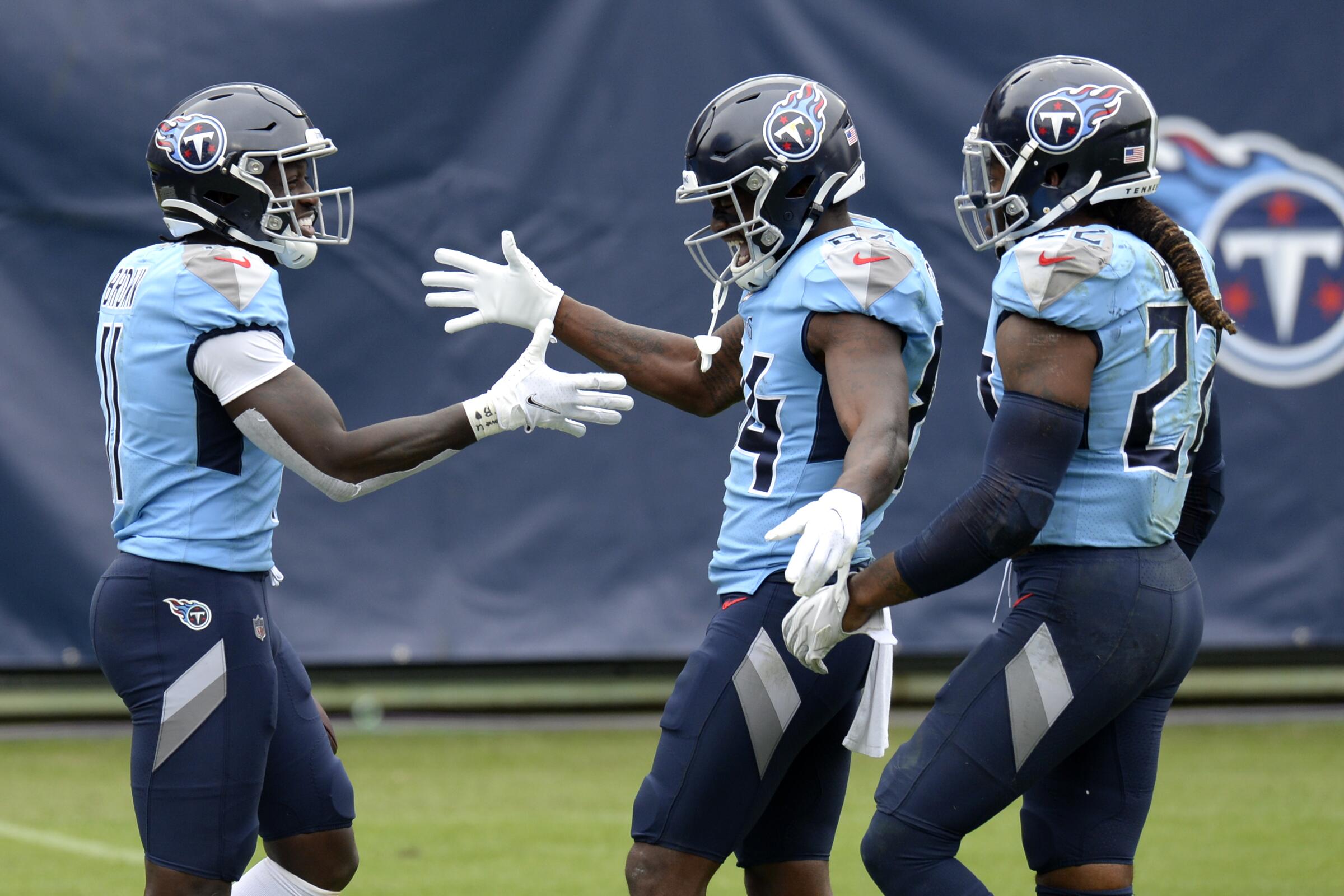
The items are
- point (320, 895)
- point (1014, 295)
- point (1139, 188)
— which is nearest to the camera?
point (1014, 295)

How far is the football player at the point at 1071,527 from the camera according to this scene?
275cm

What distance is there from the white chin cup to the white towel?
1422mm

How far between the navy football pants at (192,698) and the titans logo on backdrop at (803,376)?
921 millimetres

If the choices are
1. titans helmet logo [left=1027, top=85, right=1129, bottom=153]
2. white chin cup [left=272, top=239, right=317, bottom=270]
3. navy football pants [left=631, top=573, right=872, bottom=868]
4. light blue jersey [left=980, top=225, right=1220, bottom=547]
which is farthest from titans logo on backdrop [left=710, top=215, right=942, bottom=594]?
white chin cup [left=272, top=239, right=317, bottom=270]

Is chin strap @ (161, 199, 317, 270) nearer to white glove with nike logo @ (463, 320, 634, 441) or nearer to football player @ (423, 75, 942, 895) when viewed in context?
white glove with nike logo @ (463, 320, 634, 441)

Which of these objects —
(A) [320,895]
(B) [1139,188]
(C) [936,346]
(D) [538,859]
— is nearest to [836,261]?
(C) [936,346]

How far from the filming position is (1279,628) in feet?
21.1

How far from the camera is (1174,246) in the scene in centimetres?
287

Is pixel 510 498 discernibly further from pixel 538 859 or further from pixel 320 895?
pixel 320 895

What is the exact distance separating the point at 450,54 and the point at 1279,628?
13.0ft

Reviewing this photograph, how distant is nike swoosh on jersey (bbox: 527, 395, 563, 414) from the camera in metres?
3.35

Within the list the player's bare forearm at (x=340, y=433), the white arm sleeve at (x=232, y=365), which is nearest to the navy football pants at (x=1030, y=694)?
the player's bare forearm at (x=340, y=433)

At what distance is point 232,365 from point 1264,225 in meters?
4.68

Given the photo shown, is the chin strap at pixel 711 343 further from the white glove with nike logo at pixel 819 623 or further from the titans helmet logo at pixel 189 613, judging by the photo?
the titans helmet logo at pixel 189 613
